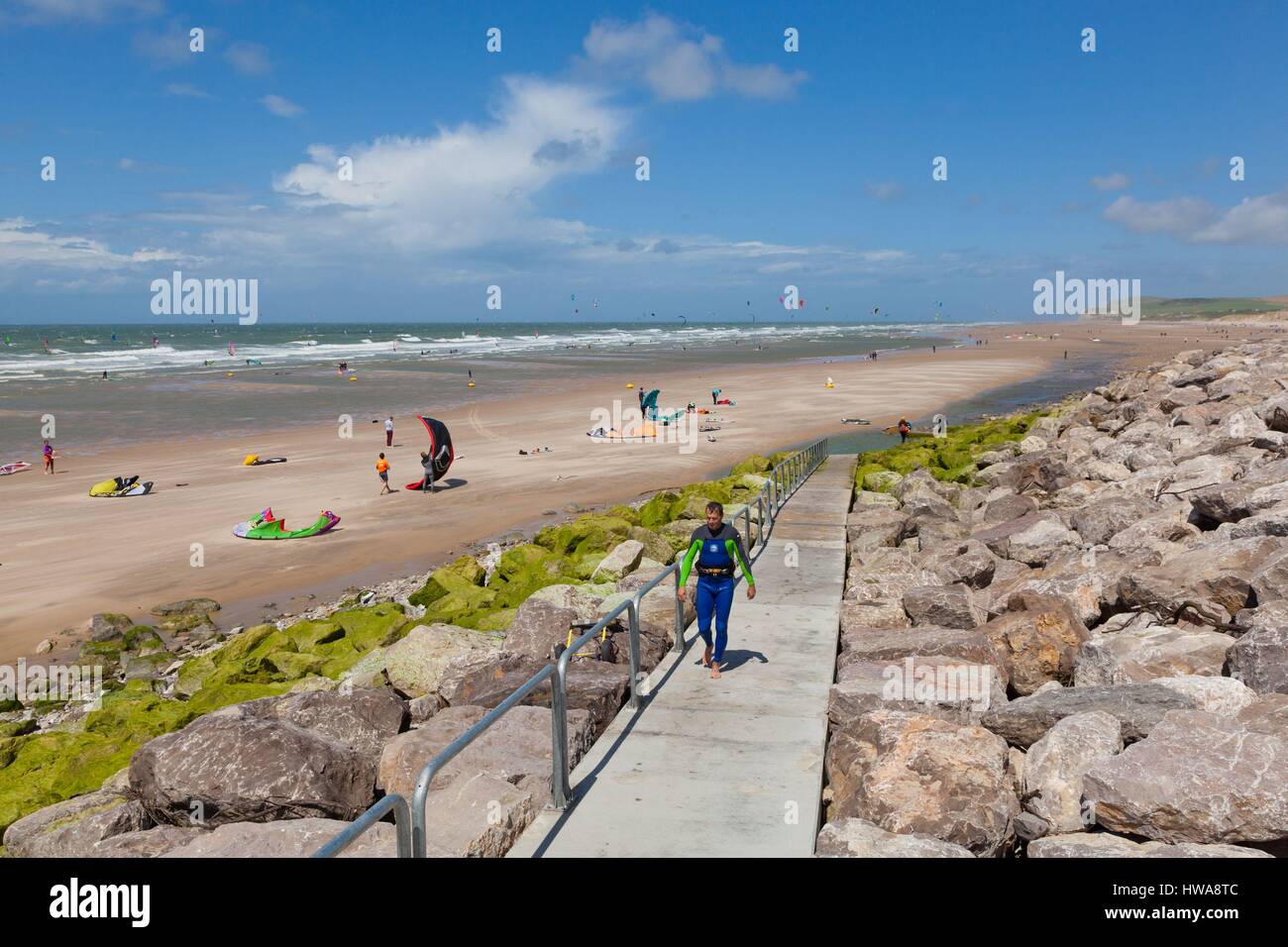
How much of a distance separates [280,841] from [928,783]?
3895 mm

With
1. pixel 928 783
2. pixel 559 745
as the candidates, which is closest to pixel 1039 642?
pixel 928 783

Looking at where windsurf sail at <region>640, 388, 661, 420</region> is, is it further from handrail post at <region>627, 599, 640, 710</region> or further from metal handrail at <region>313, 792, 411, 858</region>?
metal handrail at <region>313, 792, 411, 858</region>

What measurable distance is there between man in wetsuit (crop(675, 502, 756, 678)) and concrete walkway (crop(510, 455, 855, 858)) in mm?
323

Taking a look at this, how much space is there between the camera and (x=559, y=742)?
5.61 metres

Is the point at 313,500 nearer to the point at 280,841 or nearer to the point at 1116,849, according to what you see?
the point at 280,841

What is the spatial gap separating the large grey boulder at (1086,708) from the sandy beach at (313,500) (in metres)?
12.1

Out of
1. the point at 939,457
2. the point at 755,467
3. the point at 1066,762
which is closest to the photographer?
the point at 1066,762

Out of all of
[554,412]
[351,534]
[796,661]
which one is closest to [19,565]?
[351,534]

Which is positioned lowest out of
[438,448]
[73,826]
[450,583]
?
[73,826]

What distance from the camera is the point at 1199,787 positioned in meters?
4.89

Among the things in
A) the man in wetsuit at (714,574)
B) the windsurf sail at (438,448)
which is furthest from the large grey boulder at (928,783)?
the windsurf sail at (438,448)

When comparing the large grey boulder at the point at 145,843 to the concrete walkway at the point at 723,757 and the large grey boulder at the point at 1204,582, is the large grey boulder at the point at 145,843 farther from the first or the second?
the large grey boulder at the point at 1204,582

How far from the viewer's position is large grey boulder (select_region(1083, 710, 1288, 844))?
4750mm
